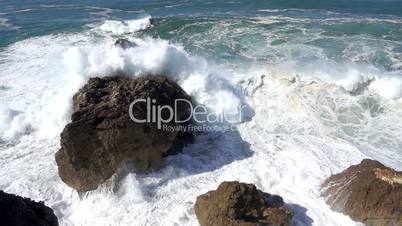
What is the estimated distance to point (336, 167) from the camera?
11562 mm

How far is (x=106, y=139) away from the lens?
35.2 feet

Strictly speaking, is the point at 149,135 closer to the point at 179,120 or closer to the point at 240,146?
the point at 179,120

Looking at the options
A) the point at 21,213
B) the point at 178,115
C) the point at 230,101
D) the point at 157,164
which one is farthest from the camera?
the point at 230,101

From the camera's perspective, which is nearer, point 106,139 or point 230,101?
point 106,139

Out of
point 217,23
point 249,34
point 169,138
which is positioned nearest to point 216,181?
point 169,138

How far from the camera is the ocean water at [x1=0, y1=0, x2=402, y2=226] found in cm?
1080

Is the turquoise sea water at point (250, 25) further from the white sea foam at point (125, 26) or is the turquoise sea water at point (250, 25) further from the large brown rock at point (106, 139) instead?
the large brown rock at point (106, 139)

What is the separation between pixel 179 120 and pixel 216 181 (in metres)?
1.91

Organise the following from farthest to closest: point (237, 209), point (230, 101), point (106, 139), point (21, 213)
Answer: point (230, 101) → point (106, 139) → point (237, 209) → point (21, 213)

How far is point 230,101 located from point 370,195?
218 inches

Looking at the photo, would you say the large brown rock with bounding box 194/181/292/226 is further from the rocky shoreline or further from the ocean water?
the ocean water

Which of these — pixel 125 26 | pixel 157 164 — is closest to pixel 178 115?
pixel 157 164

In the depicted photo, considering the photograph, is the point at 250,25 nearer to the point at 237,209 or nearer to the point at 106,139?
the point at 106,139

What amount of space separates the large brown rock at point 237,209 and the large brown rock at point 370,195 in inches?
52.4
